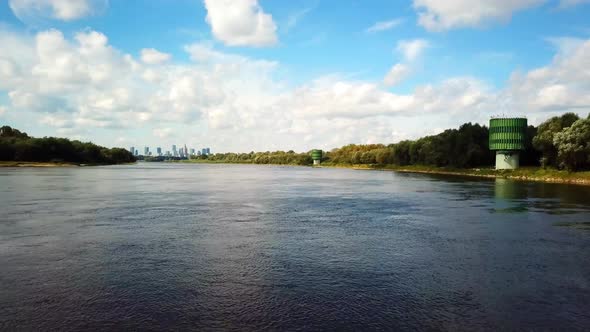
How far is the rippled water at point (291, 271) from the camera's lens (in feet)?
48.1

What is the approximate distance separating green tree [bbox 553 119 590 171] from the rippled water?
57.5 meters

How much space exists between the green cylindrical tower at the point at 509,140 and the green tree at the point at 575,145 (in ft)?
85.0

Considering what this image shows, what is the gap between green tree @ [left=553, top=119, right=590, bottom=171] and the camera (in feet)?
276

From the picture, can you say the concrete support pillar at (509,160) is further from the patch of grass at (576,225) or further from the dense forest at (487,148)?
the patch of grass at (576,225)

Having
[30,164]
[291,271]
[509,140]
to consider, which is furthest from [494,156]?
[30,164]

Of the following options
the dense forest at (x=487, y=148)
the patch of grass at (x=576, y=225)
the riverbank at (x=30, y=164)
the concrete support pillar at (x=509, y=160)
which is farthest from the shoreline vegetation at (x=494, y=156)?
the riverbank at (x=30, y=164)

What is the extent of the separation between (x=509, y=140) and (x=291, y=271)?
11497cm

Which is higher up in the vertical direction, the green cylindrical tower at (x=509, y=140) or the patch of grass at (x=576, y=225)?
the green cylindrical tower at (x=509, y=140)

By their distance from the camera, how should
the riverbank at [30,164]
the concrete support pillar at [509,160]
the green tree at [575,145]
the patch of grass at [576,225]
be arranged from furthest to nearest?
the riverbank at [30,164], the concrete support pillar at [509,160], the green tree at [575,145], the patch of grass at [576,225]

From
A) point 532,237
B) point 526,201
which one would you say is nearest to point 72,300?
point 532,237

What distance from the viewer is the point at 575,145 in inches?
3305

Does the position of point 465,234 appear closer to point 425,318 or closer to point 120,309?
point 425,318

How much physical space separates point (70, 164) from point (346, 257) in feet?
666

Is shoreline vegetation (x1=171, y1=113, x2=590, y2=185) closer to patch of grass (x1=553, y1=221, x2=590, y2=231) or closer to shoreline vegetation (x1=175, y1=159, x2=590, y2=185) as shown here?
shoreline vegetation (x1=175, y1=159, x2=590, y2=185)
